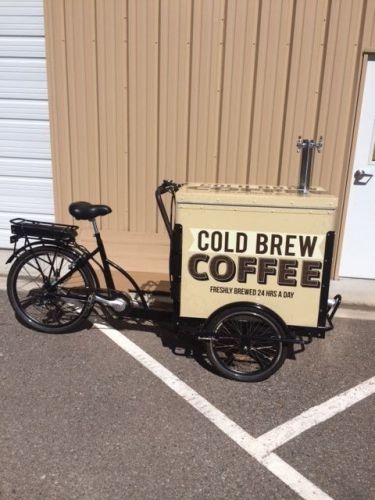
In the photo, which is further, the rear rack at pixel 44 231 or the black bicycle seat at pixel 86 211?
the rear rack at pixel 44 231

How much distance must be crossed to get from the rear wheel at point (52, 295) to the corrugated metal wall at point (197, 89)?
1.35 m

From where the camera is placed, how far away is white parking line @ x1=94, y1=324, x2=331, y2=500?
7.50 ft

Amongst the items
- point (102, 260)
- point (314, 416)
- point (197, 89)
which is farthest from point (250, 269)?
point (197, 89)

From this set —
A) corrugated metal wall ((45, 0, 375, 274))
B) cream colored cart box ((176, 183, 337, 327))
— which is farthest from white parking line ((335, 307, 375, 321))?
cream colored cart box ((176, 183, 337, 327))

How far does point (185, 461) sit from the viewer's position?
2420 millimetres

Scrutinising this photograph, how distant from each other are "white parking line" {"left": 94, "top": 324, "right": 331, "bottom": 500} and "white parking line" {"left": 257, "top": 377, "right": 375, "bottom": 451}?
0.27ft

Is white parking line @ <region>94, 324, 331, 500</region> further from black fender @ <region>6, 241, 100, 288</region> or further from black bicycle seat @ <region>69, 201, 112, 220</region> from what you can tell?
black bicycle seat @ <region>69, 201, 112, 220</region>

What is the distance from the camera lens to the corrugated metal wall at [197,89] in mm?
4371

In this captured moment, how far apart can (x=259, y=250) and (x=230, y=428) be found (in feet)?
3.63

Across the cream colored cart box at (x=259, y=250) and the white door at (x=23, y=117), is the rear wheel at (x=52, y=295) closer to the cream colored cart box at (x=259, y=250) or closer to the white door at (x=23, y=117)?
the cream colored cart box at (x=259, y=250)

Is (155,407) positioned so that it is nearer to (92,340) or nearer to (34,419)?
(34,419)

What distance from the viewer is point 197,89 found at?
4629 millimetres

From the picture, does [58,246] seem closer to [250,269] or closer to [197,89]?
[250,269]

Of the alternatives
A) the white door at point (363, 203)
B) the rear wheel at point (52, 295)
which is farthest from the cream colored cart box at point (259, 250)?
the white door at point (363, 203)
